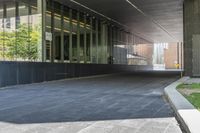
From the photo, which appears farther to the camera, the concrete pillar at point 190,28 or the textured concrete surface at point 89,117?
the concrete pillar at point 190,28

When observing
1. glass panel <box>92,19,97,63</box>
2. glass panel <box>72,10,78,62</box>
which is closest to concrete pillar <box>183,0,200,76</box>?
glass panel <box>72,10,78,62</box>

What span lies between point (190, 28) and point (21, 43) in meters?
12.5

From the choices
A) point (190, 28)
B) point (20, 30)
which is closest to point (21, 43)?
point (20, 30)

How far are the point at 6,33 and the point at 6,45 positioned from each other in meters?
0.76

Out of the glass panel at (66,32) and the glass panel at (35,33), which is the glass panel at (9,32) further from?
the glass panel at (66,32)

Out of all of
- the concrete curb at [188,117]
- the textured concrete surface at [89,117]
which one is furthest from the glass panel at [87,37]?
the concrete curb at [188,117]

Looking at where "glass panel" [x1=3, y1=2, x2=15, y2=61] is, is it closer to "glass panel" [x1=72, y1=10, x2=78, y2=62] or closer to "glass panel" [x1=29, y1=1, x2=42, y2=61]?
"glass panel" [x1=29, y1=1, x2=42, y2=61]

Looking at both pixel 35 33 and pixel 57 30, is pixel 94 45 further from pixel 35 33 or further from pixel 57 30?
pixel 35 33

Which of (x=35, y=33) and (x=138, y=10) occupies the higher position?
(x=138, y=10)

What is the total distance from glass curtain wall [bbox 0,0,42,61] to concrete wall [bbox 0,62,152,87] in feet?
2.31

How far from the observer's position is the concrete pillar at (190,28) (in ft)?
72.0

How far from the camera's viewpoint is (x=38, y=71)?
62.1 ft

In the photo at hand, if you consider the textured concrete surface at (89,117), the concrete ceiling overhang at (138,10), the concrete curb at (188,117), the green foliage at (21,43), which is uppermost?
the concrete ceiling overhang at (138,10)

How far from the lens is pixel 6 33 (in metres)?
17.7
